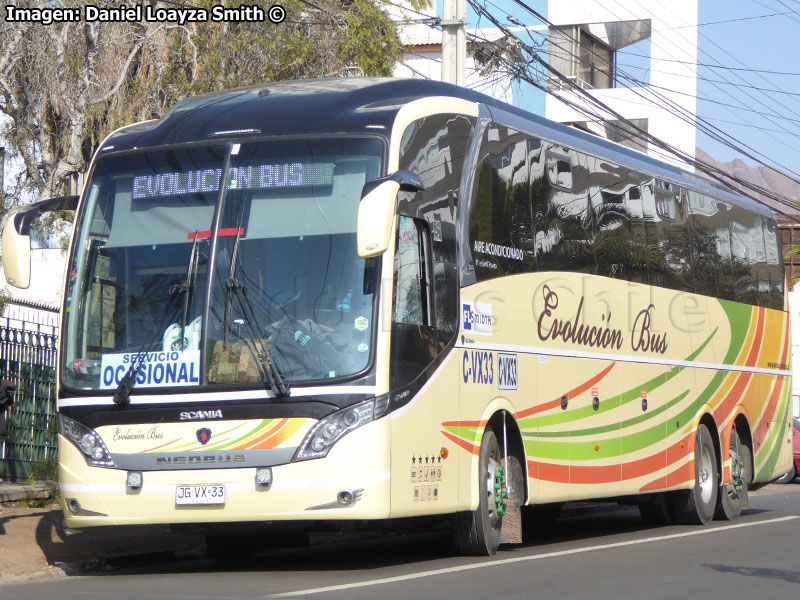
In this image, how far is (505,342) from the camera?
11.5 m

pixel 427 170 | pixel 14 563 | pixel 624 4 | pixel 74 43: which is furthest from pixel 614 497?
pixel 624 4

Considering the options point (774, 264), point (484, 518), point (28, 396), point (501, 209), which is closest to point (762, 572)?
point (484, 518)

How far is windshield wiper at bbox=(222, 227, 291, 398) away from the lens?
9.48 metres

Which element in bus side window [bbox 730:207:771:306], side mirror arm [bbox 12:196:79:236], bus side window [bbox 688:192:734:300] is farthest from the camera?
bus side window [bbox 730:207:771:306]

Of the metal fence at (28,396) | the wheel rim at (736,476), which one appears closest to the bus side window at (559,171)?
the wheel rim at (736,476)

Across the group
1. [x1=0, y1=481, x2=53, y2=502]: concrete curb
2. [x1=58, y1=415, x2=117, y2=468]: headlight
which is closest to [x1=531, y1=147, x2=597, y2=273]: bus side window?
[x1=58, y1=415, x2=117, y2=468]: headlight

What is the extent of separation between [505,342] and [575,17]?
34.7m

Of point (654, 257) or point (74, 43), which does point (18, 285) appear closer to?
point (74, 43)

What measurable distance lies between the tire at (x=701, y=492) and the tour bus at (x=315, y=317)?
3.62 meters

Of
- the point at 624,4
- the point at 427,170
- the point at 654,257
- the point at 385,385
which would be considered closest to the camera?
the point at 385,385

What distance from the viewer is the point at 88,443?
9953 millimetres

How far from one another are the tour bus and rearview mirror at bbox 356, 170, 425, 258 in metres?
0.03

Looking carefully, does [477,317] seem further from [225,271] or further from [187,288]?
[187,288]

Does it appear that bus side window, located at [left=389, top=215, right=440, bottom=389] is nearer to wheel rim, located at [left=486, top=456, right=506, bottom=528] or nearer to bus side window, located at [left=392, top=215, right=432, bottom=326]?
bus side window, located at [left=392, top=215, right=432, bottom=326]
